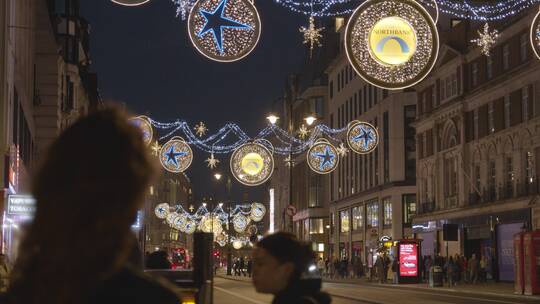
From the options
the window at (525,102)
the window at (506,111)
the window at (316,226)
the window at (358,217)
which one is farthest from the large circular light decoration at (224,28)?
the window at (316,226)

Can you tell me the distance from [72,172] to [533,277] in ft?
122

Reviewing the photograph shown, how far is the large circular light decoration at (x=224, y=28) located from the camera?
702 inches

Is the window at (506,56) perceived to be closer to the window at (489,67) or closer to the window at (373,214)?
the window at (489,67)

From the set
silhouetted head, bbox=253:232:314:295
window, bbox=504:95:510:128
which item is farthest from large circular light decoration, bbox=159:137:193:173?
silhouetted head, bbox=253:232:314:295

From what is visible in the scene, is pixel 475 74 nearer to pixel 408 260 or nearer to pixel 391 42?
pixel 408 260

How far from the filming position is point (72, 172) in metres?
2.21

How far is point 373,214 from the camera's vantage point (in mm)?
87375

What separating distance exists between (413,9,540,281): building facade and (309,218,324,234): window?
122 feet

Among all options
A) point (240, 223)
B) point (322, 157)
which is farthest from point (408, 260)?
point (240, 223)

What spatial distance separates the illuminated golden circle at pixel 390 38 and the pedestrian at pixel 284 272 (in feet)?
42.5

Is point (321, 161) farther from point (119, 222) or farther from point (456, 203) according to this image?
point (119, 222)

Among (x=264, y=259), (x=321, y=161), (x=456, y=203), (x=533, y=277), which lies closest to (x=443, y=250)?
(x=456, y=203)

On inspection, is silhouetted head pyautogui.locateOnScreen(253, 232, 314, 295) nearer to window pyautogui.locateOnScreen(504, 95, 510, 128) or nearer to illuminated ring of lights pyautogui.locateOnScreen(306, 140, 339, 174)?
illuminated ring of lights pyautogui.locateOnScreen(306, 140, 339, 174)

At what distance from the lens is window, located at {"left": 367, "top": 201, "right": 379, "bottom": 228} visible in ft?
281
